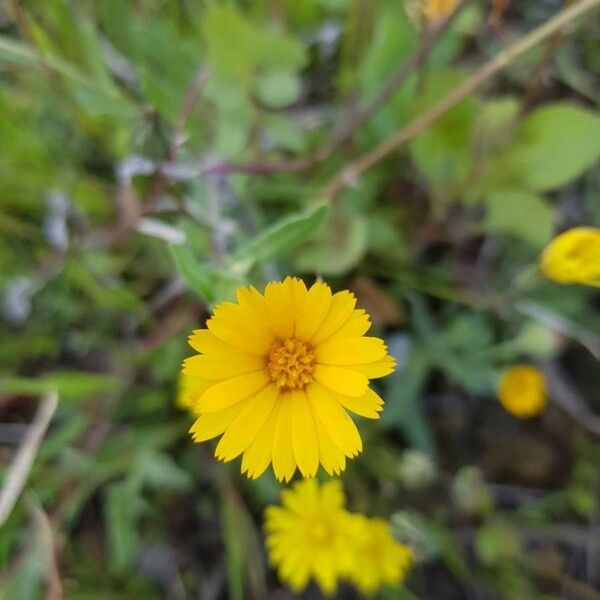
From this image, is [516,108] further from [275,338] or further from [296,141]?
[275,338]

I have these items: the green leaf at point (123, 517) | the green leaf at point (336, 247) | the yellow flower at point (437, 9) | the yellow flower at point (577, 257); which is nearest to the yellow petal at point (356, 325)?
the yellow flower at point (577, 257)

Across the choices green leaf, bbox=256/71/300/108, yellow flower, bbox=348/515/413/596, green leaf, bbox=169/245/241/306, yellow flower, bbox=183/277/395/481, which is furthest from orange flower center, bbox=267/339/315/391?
green leaf, bbox=256/71/300/108

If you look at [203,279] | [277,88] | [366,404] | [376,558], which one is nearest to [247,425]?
[366,404]

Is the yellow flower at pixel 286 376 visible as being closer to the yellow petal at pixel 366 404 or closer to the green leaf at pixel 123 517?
the yellow petal at pixel 366 404

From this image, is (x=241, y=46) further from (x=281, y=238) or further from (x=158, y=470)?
(x=158, y=470)

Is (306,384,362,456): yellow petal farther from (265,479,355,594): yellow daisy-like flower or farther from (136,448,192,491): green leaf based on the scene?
(136,448,192,491): green leaf

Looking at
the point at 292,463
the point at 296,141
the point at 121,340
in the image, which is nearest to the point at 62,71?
the point at 296,141
